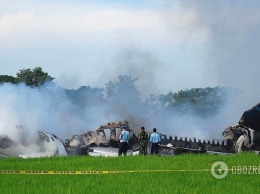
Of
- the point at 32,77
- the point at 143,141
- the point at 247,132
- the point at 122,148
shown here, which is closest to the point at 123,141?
the point at 122,148

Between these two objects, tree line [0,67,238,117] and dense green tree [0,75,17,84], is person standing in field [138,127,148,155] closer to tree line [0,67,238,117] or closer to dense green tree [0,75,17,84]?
tree line [0,67,238,117]

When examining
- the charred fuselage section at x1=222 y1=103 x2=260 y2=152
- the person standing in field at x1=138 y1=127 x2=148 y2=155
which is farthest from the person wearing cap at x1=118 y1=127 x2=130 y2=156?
the charred fuselage section at x1=222 y1=103 x2=260 y2=152

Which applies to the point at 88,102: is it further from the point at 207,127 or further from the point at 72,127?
the point at 207,127

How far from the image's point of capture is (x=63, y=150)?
30391 mm

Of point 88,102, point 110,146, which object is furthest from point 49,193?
point 88,102

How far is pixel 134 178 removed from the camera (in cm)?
1586

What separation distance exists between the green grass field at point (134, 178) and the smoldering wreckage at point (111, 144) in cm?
777

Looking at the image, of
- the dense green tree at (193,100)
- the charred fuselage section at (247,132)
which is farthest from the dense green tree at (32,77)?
the charred fuselage section at (247,132)

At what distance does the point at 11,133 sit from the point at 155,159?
943 centimetres

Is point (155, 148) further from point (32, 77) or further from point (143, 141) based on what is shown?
point (32, 77)

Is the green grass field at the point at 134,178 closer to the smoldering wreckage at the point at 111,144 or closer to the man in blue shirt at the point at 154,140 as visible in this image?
the man in blue shirt at the point at 154,140

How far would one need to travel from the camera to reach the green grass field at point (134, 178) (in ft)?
44.6

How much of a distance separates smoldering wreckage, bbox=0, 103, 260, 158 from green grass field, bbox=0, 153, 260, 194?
7766mm

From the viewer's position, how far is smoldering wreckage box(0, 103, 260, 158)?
29.4 meters
